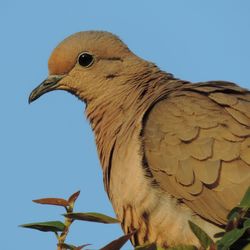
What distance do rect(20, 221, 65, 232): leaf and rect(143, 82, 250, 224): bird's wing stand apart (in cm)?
200

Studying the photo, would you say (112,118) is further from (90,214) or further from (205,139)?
(90,214)

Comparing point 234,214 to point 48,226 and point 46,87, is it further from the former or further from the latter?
point 46,87

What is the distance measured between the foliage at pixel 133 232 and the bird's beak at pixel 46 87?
10.6 feet

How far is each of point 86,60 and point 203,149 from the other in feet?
6.11

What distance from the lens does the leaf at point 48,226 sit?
121 inches

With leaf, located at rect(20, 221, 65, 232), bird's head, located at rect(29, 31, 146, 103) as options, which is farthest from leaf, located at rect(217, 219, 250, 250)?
bird's head, located at rect(29, 31, 146, 103)

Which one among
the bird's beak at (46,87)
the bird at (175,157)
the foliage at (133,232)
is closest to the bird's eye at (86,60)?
the bird's beak at (46,87)

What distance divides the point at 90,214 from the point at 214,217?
1.94 m

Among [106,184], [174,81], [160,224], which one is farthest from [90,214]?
[174,81]

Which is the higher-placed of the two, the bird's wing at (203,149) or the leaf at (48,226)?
the bird's wing at (203,149)

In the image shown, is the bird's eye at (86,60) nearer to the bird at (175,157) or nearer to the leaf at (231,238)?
the bird at (175,157)

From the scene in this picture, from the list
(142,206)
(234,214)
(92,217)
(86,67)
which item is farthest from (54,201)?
(86,67)

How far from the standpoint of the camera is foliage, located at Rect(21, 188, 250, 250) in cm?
283

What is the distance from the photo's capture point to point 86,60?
20.9ft
